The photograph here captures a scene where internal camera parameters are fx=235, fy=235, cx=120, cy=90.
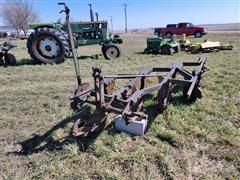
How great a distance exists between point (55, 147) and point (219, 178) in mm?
1849

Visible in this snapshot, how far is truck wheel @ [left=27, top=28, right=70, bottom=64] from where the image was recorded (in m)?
8.35

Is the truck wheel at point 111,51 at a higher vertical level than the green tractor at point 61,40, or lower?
lower

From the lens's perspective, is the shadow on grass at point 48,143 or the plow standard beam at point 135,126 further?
the plow standard beam at point 135,126

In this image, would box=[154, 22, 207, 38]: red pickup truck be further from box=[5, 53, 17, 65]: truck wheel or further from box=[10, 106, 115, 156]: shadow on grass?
box=[10, 106, 115, 156]: shadow on grass

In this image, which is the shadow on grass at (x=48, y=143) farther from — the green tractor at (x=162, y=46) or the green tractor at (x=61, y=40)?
the green tractor at (x=162, y=46)

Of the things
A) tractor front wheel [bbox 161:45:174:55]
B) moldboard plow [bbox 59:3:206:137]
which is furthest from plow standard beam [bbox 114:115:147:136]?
tractor front wheel [bbox 161:45:174:55]

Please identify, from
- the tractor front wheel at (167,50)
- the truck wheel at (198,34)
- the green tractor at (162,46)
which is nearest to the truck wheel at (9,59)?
the green tractor at (162,46)

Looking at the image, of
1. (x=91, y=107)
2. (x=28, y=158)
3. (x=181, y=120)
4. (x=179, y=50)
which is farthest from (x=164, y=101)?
(x=179, y=50)

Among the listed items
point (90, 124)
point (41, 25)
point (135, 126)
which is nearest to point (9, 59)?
point (41, 25)

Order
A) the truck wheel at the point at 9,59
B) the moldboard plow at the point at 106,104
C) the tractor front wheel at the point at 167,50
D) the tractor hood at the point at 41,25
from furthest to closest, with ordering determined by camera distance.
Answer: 1. the tractor front wheel at the point at 167,50
2. the tractor hood at the point at 41,25
3. the truck wheel at the point at 9,59
4. the moldboard plow at the point at 106,104

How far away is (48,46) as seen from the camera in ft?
27.9

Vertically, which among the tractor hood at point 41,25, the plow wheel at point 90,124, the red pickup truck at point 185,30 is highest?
the tractor hood at point 41,25

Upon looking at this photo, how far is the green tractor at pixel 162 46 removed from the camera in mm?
10320

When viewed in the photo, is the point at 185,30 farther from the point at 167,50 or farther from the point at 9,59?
the point at 9,59
